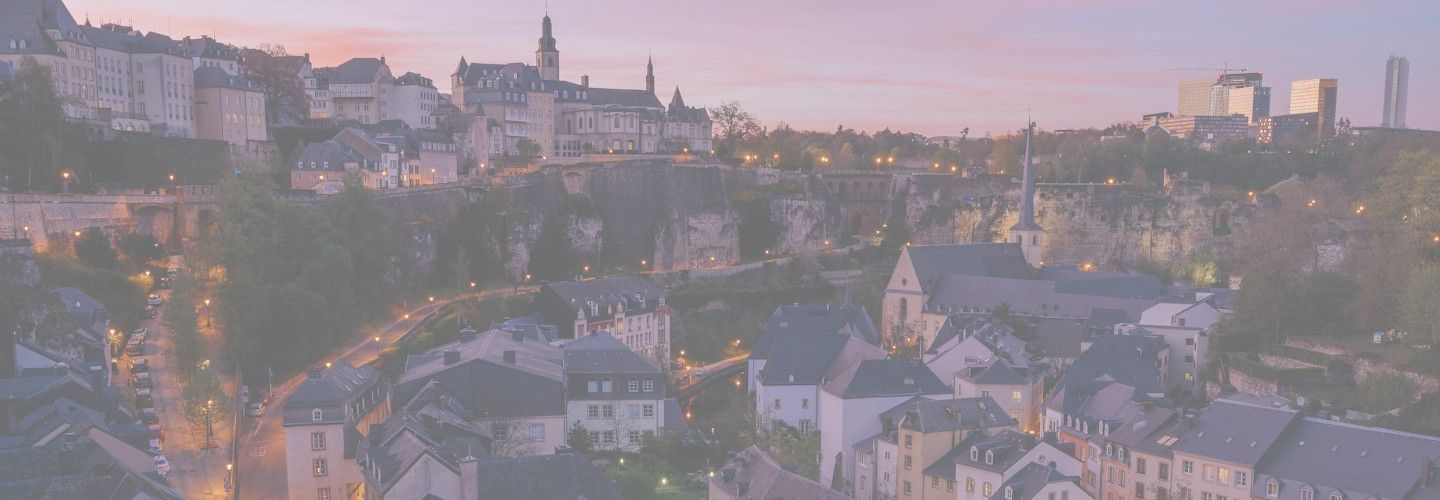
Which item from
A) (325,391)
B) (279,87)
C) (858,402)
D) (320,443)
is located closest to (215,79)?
(279,87)

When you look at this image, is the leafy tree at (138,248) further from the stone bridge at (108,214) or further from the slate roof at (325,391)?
the slate roof at (325,391)

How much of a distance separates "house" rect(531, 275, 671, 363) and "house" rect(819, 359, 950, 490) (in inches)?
543

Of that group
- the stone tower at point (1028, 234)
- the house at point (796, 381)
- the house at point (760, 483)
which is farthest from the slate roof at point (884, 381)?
the stone tower at point (1028, 234)

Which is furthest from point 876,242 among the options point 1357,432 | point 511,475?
point 511,475

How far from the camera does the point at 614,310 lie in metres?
48.9

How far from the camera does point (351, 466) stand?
2639 centimetres

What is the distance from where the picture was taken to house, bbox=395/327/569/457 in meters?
30.6

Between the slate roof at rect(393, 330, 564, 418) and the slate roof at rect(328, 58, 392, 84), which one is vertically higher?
the slate roof at rect(328, 58, 392, 84)

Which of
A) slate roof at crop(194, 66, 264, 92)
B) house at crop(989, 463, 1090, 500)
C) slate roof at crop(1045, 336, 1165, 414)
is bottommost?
house at crop(989, 463, 1090, 500)

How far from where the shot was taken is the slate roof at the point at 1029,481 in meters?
27.2

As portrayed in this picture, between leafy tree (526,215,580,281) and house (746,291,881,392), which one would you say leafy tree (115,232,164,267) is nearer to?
leafy tree (526,215,580,281)

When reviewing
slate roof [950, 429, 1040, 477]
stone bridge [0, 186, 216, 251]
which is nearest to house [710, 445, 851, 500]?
slate roof [950, 429, 1040, 477]

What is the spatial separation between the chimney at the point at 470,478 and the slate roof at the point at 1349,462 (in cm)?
1905

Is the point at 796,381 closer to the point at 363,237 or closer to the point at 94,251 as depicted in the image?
the point at 363,237
